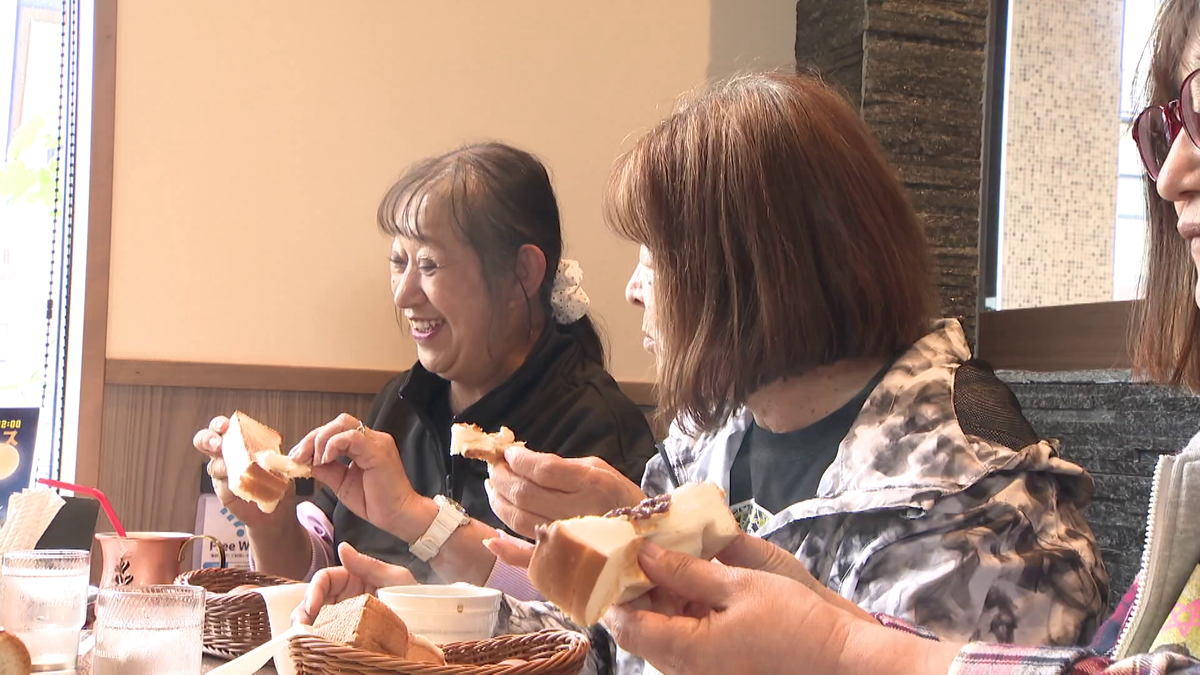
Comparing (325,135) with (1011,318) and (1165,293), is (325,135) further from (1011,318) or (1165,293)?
(1165,293)

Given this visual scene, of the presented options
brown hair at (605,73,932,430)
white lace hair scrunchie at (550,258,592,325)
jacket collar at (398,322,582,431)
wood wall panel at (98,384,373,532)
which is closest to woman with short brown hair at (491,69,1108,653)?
brown hair at (605,73,932,430)

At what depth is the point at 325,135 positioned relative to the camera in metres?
2.59

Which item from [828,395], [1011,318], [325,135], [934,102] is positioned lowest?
[828,395]

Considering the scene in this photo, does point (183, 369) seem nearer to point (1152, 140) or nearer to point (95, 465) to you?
point (95, 465)

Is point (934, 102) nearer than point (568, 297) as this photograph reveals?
No

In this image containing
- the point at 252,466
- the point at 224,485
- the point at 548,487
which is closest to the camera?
the point at 548,487

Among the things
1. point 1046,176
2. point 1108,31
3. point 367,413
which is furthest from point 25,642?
point 1108,31

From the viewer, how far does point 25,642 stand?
3.78 ft

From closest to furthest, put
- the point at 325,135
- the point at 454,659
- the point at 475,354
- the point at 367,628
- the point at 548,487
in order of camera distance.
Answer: the point at 367,628, the point at 454,659, the point at 548,487, the point at 475,354, the point at 325,135

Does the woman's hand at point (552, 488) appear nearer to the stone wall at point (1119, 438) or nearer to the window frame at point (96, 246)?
the stone wall at point (1119, 438)

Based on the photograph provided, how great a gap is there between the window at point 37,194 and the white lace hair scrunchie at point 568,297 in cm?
109

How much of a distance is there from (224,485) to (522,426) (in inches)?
21.2

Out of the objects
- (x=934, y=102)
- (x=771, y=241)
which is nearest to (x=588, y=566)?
(x=771, y=241)

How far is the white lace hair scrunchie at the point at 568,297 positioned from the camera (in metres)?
2.27
